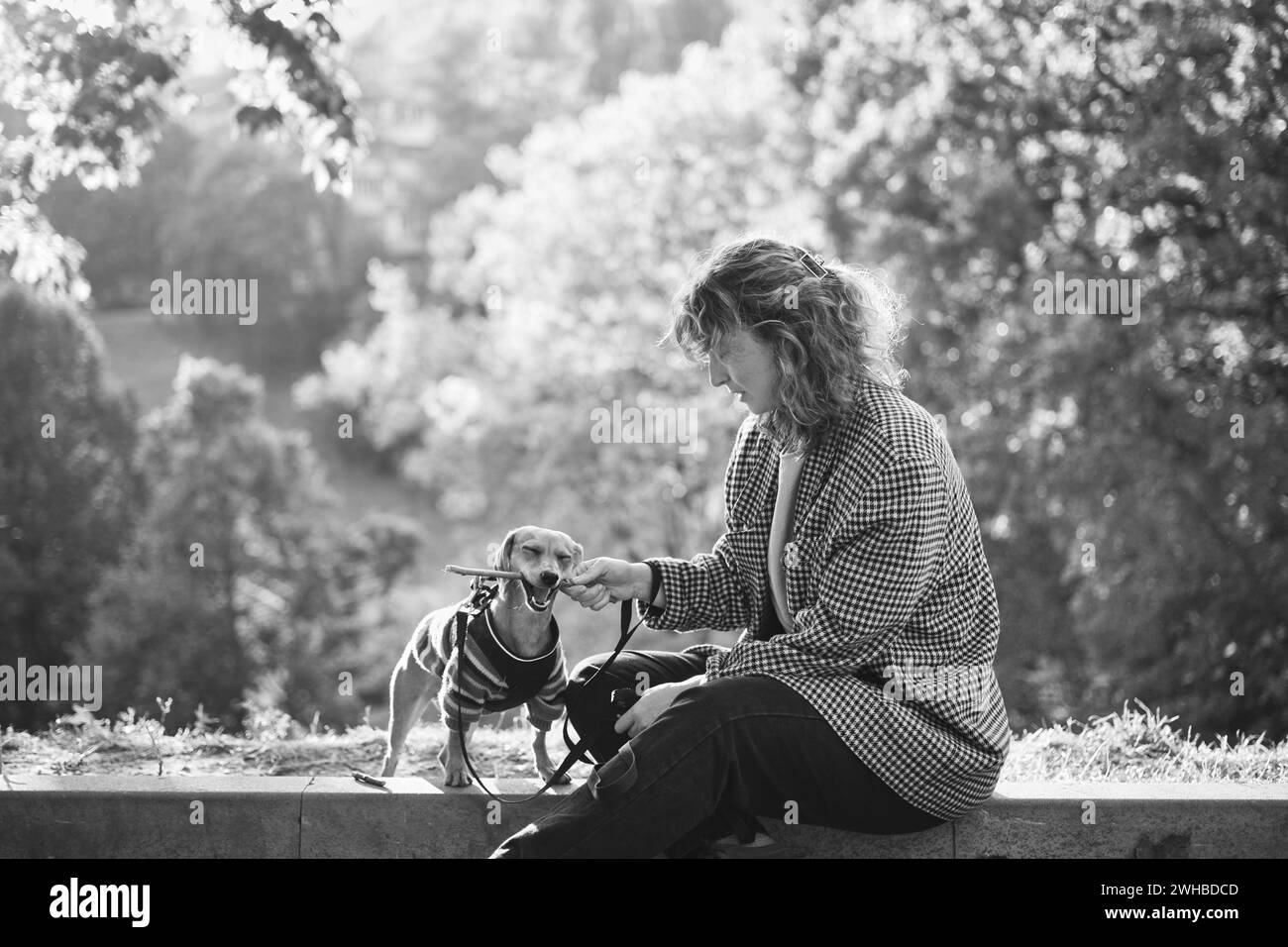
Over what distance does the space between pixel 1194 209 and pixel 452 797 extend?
1198 centimetres

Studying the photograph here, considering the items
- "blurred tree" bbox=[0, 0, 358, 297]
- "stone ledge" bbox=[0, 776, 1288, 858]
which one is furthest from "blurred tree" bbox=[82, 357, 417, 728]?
"stone ledge" bbox=[0, 776, 1288, 858]

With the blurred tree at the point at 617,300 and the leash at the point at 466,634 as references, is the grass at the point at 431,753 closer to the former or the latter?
the leash at the point at 466,634

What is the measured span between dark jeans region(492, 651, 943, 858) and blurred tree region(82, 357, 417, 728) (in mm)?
18396

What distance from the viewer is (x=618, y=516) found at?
2352cm

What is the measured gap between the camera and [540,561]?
400 centimetres

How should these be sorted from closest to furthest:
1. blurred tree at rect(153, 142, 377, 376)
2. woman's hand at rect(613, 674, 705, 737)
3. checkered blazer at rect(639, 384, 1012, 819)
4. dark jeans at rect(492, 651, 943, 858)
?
dark jeans at rect(492, 651, 943, 858) < checkered blazer at rect(639, 384, 1012, 819) < woman's hand at rect(613, 674, 705, 737) < blurred tree at rect(153, 142, 377, 376)

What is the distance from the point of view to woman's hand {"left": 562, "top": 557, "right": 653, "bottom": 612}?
3961 mm

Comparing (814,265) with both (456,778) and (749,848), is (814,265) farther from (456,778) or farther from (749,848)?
(456,778)

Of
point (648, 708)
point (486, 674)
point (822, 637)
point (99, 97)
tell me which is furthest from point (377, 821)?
point (99, 97)

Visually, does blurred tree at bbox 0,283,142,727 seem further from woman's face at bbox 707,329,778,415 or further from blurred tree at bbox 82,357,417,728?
woman's face at bbox 707,329,778,415

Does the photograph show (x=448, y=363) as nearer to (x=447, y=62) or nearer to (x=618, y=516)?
(x=618, y=516)
